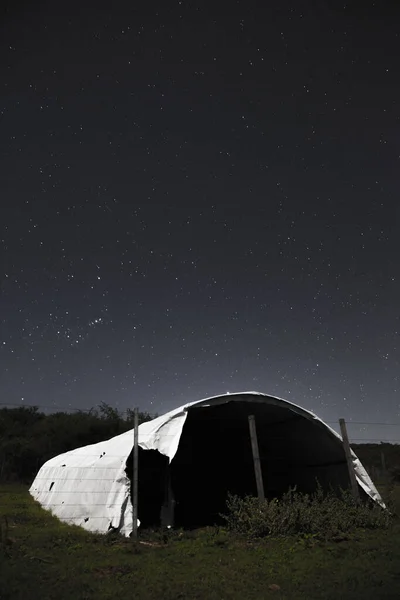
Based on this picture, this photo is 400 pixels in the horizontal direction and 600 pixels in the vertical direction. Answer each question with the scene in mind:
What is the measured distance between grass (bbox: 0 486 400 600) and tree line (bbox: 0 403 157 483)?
26023 millimetres

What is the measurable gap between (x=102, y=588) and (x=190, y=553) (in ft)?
8.84

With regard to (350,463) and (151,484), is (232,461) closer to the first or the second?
(151,484)

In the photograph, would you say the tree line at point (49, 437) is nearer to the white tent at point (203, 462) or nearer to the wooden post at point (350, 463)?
the white tent at point (203, 462)

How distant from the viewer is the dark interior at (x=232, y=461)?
1500cm

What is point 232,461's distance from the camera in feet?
65.3

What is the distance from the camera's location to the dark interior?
1500 centimetres

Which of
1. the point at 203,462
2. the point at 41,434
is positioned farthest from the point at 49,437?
the point at 203,462

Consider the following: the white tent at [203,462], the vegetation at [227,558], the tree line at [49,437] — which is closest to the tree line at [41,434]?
the tree line at [49,437]

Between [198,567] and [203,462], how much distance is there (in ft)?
38.9

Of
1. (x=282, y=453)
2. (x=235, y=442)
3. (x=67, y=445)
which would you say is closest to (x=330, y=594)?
(x=282, y=453)

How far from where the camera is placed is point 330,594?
675 cm

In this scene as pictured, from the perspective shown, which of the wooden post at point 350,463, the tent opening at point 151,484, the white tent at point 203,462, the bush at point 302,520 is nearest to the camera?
the bush at point 302,520

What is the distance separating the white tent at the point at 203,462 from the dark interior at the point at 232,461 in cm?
4

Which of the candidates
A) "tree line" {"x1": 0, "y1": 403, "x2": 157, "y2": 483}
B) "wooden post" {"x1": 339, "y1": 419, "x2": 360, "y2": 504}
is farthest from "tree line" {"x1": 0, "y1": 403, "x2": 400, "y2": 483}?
"wooden post" {"x1": 339, "y1": 419, "x2": 360, "y2": 504}
